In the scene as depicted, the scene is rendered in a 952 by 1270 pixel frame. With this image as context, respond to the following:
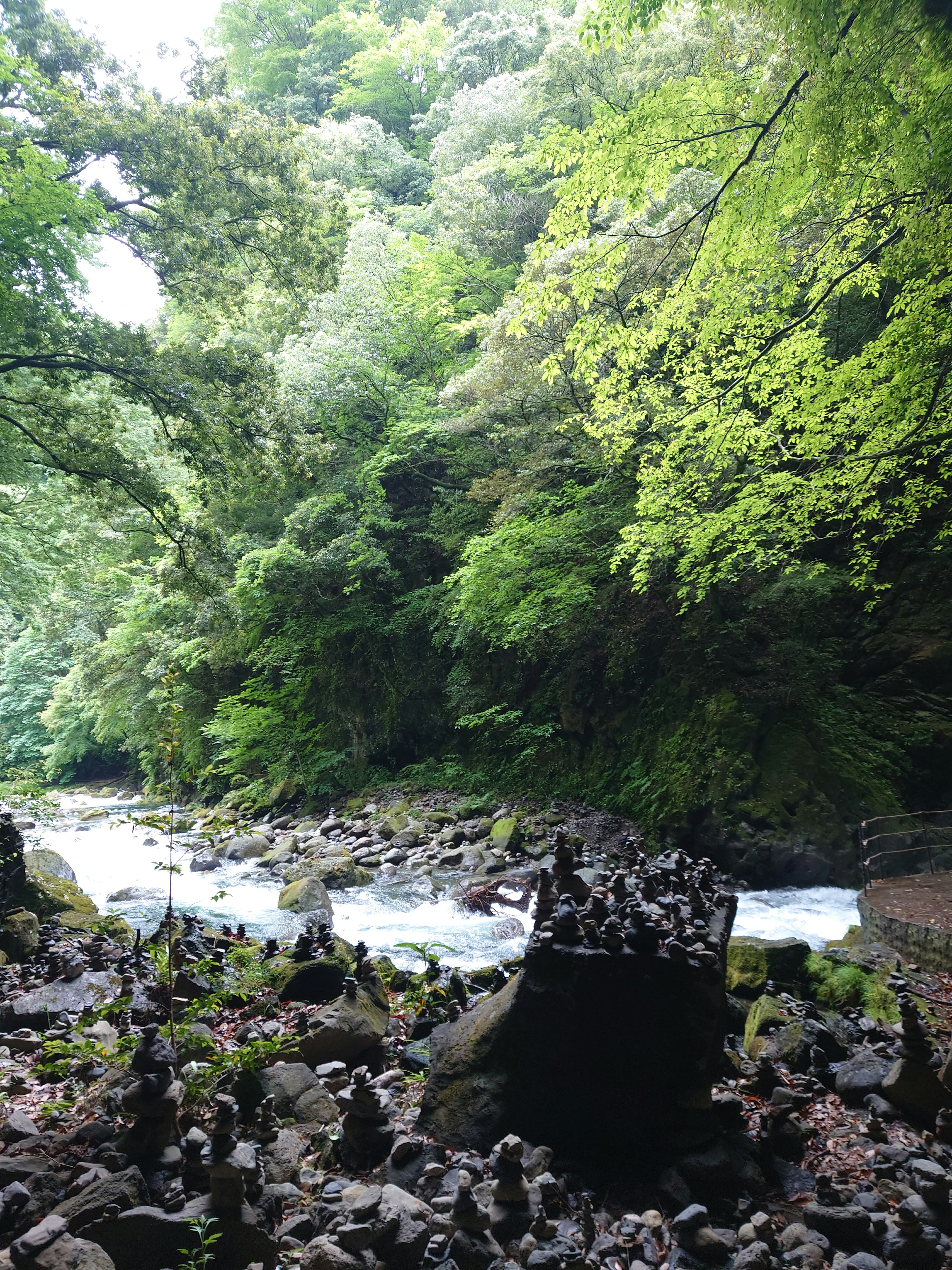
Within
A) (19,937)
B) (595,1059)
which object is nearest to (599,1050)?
(595,1059)

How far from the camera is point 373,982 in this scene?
4750mm

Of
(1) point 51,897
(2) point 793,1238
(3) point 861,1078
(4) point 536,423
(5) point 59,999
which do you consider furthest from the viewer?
(4) point 536,423

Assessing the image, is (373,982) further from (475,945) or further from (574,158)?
(574,158)

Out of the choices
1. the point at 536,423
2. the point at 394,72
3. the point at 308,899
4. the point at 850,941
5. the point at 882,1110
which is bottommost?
the point at 308,899

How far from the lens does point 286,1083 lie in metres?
3.65

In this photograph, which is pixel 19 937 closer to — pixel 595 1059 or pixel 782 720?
pixel 595 1059

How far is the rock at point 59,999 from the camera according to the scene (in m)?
4.62

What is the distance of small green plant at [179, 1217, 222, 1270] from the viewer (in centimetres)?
225

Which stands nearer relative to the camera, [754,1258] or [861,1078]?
[754,1258]

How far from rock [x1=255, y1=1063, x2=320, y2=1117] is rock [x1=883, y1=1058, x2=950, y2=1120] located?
2.98m

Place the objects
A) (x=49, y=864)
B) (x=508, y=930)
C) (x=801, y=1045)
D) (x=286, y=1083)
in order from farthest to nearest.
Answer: (x=49, y=864) → (x=508, y=930) → (x=801, y=1045) → (x=286, y=1083)

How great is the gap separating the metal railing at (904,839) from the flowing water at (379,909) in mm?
499

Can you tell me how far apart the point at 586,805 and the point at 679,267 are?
27.5 ft

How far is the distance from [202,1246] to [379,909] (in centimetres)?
643
